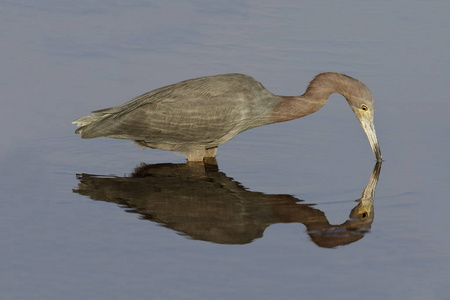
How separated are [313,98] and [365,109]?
64 cm

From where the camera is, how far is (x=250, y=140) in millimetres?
11891

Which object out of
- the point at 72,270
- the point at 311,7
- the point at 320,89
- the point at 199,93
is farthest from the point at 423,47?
the point at 72,270

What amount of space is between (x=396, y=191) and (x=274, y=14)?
665 cm

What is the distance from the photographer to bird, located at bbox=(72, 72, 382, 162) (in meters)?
10.9

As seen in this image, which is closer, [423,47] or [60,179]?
[60,179]

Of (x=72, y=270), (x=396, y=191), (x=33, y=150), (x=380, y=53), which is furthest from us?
(x=380, y=53)

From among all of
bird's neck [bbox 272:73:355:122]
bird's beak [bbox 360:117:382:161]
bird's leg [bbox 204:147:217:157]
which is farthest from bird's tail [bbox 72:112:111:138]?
bird's beak [bbox 360:117:382:161]

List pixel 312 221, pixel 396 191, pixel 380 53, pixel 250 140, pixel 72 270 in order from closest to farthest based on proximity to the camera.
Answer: pixel 72 270 < pixel 312 221 < pixel 396 191 < pixel 250 140 < pixel 380 53

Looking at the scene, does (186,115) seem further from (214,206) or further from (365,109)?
(365,109)

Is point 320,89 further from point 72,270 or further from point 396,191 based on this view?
point 72,270

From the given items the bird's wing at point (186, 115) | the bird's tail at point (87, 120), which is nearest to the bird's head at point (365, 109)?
the bird's wing at point (186, 115)

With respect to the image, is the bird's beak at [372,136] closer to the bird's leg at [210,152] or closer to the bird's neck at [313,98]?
the bird's neck at [313,98]

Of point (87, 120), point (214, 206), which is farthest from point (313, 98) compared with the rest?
point (87, 120)

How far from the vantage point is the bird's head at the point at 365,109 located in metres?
11.0
